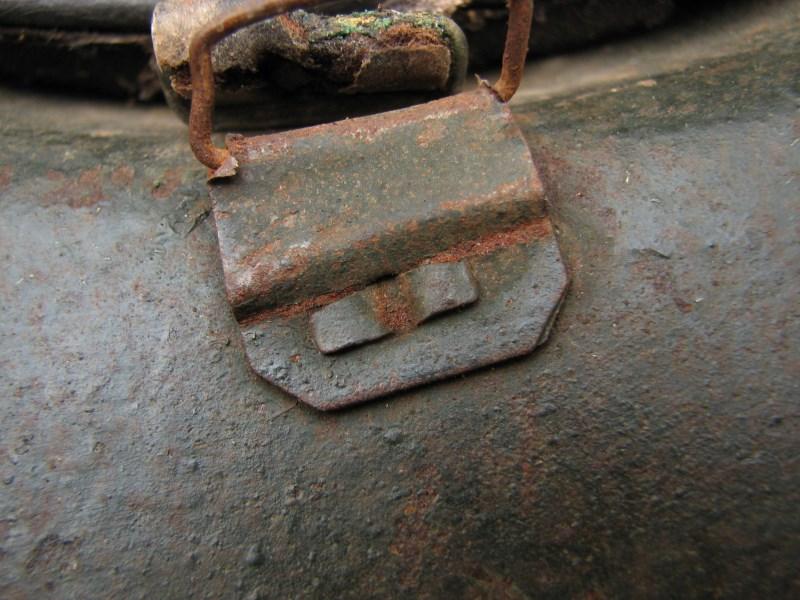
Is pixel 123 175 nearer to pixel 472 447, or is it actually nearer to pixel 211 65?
pixel 211 65

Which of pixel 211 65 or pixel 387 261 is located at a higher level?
pixel 211 65

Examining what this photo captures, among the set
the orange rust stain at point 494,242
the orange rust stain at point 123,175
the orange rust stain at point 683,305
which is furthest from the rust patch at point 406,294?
the orange rust stain at point 123,175

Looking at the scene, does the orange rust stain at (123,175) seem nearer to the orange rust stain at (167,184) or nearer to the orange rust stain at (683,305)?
the orange rust stain at (167,184)

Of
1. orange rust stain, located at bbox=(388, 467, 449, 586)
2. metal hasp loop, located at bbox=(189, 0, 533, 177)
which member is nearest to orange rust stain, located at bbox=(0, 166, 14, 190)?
→ metal hasp loop, located at bbox=(189, 0, 533, 177)

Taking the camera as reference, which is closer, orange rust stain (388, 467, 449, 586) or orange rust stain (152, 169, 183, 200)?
orange rust stain (388, 467, 449, 586)

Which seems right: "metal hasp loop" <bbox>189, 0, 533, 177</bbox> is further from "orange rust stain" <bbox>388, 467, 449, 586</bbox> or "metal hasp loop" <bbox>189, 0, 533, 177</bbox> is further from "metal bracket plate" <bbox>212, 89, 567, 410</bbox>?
"orange rust stain" <bbox>388, 467, 449, 586</bbox>

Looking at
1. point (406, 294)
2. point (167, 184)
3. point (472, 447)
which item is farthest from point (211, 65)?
point (472, 447)

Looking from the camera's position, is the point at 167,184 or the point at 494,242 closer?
the point at 494,242

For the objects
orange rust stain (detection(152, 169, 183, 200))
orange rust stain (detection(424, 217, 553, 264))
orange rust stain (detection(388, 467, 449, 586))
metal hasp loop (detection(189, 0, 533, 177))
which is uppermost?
metal hasp loop (detection(189, 0, 533, 177))
